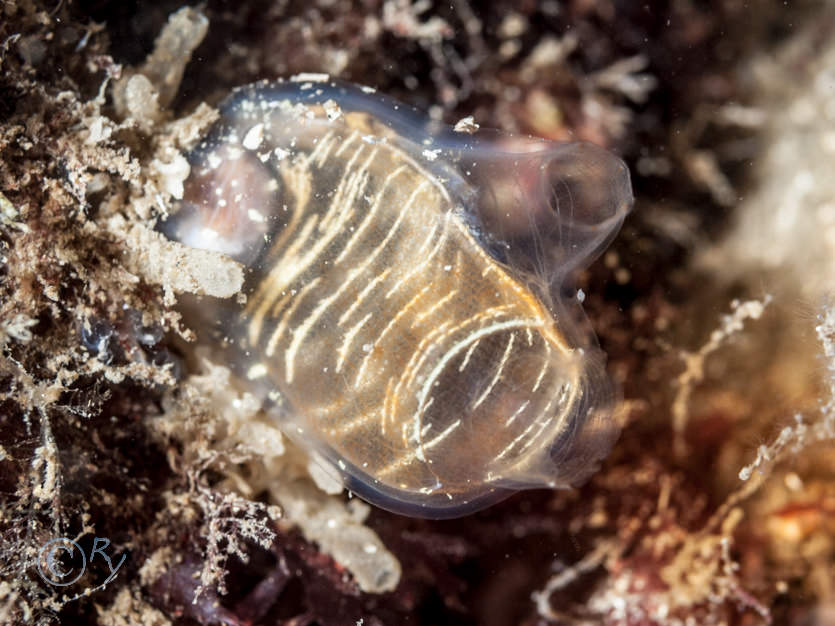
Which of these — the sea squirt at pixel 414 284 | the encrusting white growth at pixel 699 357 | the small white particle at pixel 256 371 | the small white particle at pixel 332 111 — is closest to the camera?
the sea squirt at pixel 414 284

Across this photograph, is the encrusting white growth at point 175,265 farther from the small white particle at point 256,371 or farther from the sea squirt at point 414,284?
the small white particle at point 256,371

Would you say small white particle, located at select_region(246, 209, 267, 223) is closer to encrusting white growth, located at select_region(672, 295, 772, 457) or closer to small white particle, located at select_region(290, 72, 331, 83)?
small white particle, located at select_region(290, 72, 331, 83)

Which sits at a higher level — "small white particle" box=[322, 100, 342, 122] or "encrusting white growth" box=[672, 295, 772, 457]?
"small white particle" box=[322, 100, 342, 122]

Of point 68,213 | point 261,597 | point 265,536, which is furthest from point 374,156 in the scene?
point 261,597

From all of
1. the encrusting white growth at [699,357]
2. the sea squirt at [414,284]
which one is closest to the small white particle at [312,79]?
the sea squirt at [414,284]

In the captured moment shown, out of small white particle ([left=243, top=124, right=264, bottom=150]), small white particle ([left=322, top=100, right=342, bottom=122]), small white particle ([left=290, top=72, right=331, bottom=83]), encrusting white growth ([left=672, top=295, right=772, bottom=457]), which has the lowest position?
encrusting white growth ([left=672, top=295, right=772, bottom=457])

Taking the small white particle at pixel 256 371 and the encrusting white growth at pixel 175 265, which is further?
the small white particle at pixel 256 371

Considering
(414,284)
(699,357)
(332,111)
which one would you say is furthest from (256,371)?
(699,357)

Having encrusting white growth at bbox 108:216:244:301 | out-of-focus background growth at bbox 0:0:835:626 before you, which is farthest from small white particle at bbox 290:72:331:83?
encrusting white growth at bbox 108:216:244:301
